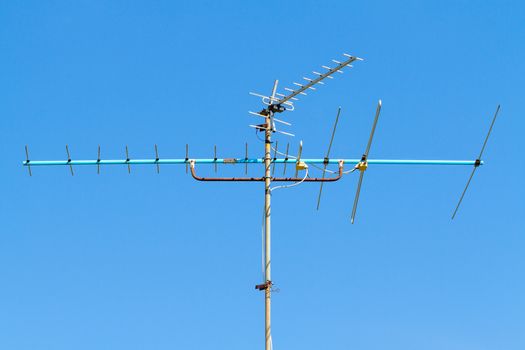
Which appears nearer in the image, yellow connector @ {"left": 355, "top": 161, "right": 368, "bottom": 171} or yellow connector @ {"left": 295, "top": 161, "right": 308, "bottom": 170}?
yellow connector @ {"left": 295, "top": 161, "right": 308, "bottom": 170}

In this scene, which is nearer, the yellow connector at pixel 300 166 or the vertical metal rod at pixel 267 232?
the vertical metal rod at pixel 267 232

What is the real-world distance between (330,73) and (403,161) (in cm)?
335

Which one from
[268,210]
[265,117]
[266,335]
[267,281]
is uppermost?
[265,117]

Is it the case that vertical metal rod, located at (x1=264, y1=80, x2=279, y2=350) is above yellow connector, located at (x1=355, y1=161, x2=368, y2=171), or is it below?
below

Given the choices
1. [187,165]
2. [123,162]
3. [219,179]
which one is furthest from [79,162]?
[219,179]

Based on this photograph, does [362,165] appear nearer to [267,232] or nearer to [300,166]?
[300,166]

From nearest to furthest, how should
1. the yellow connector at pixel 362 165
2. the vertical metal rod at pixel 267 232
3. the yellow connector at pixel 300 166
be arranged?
the vertical metal rod at pixel 267 232 → the yellow connector at pixel 300 166 → the yellow connector at pixel 362 165

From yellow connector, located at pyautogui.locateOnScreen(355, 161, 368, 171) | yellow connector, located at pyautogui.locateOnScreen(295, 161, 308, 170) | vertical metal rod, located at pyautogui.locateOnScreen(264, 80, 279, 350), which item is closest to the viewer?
vertical metal rod, located at pyautogui.locateOnScreen(264, 80, 279, 350)

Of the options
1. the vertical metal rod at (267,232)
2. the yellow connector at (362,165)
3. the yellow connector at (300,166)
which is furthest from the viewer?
the yellow connector at (362,165)

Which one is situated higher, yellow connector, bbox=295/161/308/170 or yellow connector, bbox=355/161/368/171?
yellow connector, bbox=355/161/368/171

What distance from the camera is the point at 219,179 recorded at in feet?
60.7

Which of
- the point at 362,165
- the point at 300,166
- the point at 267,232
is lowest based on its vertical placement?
the point at 267,232

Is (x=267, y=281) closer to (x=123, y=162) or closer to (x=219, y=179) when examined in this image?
(x=219, y=179)

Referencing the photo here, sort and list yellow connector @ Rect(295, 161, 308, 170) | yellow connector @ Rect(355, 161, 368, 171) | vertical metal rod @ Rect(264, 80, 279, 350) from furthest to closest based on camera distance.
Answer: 1. yellow connector @ Rect(355, 161, 368, 171)
2. yellow connector @ Rect(295, 161, 308, 170)
3. vertical metal rod @ Rect(264, 80, 279, 350)
